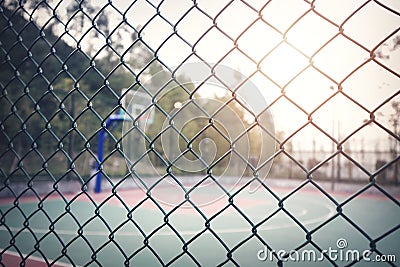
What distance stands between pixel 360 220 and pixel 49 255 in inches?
218

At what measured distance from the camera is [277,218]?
235 inches

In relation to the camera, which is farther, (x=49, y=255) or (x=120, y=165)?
(x=120, y=165)

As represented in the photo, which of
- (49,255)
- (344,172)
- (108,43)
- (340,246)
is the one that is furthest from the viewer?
(344,172)

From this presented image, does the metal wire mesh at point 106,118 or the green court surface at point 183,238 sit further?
the green court surface at point 183,238

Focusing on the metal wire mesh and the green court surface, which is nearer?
the metal wire mesh

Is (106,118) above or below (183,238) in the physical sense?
above

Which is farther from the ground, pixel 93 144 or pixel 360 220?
pixel 360 220

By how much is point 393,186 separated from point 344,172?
69.0 inches

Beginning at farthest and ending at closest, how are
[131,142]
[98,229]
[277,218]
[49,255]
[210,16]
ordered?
[131,142] < [277,218] < [98,229] < [49,255] < [210,16]

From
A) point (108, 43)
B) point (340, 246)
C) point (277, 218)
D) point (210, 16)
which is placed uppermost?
point (210, 16)

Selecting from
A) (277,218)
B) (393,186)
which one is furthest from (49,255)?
(393,186)

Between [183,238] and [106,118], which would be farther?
[183,238]

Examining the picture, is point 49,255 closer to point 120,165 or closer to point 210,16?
point 210,16

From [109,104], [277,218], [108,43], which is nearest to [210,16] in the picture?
[108,43]
